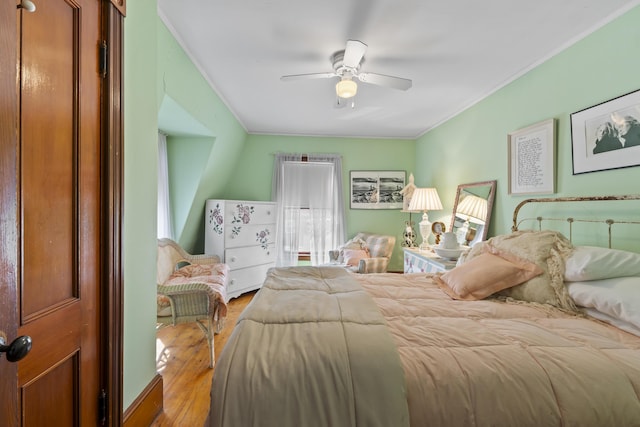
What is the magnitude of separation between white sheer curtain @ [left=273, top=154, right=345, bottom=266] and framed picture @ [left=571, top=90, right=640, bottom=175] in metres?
3.00

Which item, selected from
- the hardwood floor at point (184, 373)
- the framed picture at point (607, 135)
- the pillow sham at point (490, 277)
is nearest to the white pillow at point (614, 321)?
the pillow sham at point (490, 277)

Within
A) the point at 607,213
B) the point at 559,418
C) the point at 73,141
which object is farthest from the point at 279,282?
the point at 607,213

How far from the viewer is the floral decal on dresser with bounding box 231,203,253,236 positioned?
369cm

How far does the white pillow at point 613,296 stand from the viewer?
1.25 m

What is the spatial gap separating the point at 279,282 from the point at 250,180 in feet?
9.91

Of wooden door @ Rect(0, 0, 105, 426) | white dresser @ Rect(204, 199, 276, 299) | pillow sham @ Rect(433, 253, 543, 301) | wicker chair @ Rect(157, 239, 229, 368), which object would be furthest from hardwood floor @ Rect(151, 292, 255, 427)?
pillow sham @ Rect(433, 253, 543, 301)

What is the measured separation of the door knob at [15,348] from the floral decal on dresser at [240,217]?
2978 millimetres

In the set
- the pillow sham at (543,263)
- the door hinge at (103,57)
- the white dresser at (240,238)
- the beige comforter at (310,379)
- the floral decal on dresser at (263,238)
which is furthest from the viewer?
the floral decal on dresser at (263,238)

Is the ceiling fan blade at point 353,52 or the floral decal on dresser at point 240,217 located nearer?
the ceiling fan blade at point 353,52

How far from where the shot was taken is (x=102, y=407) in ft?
3.97

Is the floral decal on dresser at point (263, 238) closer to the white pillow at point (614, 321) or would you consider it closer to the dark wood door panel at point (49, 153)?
the dark wood door panel at point (49, 153)

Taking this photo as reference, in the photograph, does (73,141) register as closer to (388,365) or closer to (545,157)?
(388,365)

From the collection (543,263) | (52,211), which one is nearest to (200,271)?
(52,211)

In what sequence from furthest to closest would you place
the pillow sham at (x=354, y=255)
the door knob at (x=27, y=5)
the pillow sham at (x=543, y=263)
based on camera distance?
the pillow sham at (x=354, y=255)
the pillow sham at (x=543, y=263)
the door knob at (x=27, y=5)
